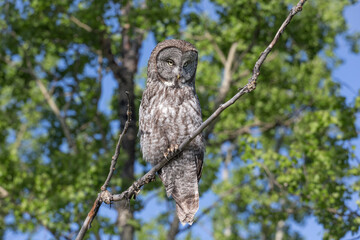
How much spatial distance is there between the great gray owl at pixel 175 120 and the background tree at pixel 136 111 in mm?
3459

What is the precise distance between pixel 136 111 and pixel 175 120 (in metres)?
5.92

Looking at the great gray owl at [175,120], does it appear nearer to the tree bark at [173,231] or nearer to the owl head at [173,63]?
the owl head at [173,63]

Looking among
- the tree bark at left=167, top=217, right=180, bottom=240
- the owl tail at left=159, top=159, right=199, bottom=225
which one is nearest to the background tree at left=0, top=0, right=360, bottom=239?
the tree bark at left=167, top=217, right=180, bottom=240

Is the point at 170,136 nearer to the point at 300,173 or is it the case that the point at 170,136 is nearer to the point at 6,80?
the point at 300,173

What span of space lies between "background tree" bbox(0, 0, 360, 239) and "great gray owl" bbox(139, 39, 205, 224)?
11.3 ft

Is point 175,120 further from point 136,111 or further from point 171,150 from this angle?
point 136,111

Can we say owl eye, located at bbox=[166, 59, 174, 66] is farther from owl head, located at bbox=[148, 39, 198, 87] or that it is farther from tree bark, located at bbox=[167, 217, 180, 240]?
tree bark, located at bbox=[167, 217, 180, 240]

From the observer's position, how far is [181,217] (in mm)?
4836

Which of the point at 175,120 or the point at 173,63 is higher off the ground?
the point at 173,63

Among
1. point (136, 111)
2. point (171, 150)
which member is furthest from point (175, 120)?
point (136, 111)

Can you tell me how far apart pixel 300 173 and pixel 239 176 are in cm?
960

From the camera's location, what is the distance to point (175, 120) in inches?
195

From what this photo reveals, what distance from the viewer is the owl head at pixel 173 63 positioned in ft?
16.9

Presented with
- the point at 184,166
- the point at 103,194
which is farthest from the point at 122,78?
the point at 103,194
